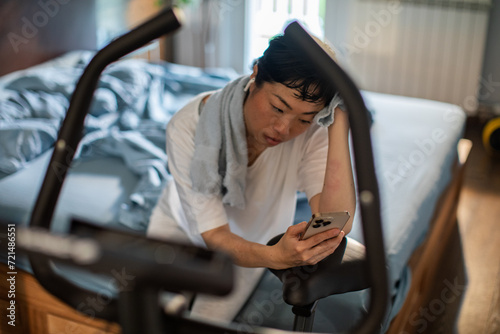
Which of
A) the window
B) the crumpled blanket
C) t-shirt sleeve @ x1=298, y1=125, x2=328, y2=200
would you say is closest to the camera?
t-shirt sleeve @ x1=298, y1=125, x2=328, y2=200

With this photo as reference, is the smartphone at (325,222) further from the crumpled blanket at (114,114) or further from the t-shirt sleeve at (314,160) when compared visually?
the crumpled blanket at (114,114)

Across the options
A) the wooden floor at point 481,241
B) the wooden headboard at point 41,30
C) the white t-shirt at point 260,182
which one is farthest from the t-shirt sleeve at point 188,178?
the wooden headboard at point 41,30

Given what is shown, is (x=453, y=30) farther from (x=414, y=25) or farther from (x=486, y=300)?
(x=486, y=300)

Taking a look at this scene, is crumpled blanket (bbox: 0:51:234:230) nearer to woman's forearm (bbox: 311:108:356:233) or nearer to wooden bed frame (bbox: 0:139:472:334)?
wooden bed frame (bbox: 0:139:472:334)

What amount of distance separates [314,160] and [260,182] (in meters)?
0.13

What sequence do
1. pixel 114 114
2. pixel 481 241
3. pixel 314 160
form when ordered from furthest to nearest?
pixel 481 241 < pixel 114 114 < pixel 314 160

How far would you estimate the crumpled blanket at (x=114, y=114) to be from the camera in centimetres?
188

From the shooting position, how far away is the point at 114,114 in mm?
2354

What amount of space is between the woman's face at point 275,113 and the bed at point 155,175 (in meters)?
0.20

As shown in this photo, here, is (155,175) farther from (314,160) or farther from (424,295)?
(424,295)

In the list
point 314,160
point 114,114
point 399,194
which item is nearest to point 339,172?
point 314,160

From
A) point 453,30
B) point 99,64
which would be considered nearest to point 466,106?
point 453,30

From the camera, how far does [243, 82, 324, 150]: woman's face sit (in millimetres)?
949

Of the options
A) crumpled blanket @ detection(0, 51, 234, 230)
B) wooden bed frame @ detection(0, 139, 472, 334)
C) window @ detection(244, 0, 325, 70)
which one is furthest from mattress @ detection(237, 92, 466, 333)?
window @ detection(244, 0, 325, 70)
